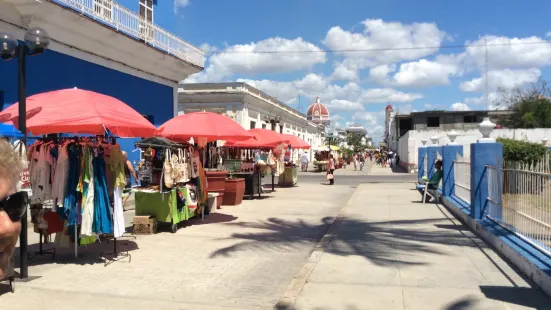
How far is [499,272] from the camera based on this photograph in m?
6.39

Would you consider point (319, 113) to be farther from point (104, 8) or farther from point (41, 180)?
point (41, 180)

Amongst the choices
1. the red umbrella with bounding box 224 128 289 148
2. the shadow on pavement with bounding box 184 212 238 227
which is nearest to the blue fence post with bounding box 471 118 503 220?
the shadow on pavement with bounding box 184 212 238 227

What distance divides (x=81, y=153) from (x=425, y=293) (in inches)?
204

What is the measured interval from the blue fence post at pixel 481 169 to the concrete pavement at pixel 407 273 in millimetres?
568

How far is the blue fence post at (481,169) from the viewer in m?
8.78

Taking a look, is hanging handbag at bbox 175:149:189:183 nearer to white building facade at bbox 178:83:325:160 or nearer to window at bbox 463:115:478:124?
white building facade at bbox 178:83:325:160

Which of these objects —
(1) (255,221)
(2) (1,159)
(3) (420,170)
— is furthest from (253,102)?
(2) (1,159)

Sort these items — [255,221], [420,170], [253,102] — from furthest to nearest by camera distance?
[253,102], [420,170], [255,221]

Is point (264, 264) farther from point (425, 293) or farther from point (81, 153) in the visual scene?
point (81, 153)

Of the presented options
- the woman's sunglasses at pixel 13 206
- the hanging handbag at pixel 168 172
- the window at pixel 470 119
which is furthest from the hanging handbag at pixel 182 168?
the window at pixel 470 119

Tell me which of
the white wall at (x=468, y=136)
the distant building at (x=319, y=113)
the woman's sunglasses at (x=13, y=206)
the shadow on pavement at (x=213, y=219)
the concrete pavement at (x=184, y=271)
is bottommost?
the concrete pavement at (x=184, y=271)

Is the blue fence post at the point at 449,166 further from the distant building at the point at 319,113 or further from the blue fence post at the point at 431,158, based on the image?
the distant building at the point at 319,113

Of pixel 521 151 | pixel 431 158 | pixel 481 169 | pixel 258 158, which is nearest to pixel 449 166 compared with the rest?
pixel 431 158

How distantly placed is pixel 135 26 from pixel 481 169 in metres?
11.9
